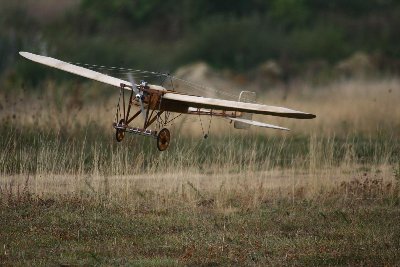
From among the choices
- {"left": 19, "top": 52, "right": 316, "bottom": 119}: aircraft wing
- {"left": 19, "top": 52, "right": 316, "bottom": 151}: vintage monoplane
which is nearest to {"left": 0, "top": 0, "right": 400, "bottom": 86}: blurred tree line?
{"left": 19, "top": 52, "right": 316, "bottom": 119}: aircraft wing

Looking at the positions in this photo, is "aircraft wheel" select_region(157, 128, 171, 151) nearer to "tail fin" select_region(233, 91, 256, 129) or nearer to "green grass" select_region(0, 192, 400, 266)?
"green grass" select_region(0, 192, 400, 266)

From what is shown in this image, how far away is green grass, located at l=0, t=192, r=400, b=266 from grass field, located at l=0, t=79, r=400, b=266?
0.05ft

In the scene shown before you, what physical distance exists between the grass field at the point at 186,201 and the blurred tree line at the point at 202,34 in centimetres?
620

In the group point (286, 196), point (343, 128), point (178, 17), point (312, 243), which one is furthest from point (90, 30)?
point (312, 243)

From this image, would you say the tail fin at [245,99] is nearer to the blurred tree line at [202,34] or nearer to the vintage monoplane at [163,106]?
the vintage monoplane at [163,106]

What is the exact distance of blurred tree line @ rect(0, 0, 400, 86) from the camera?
2847cm

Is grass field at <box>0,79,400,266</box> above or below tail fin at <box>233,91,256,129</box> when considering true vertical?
below

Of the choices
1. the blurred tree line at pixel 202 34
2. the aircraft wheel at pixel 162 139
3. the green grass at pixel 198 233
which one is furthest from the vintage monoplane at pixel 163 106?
the blurred tree line at pixel 202 34

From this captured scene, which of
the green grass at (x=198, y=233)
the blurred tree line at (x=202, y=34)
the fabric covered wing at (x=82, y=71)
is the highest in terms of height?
the blurred tree line at (x=202, y=34)

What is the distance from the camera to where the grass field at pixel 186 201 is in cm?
1233

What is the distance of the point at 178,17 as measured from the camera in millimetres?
33656

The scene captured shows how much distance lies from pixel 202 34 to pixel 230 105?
1727 centimetres

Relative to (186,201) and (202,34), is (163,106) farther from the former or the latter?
(202,34)

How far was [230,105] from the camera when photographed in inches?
543
